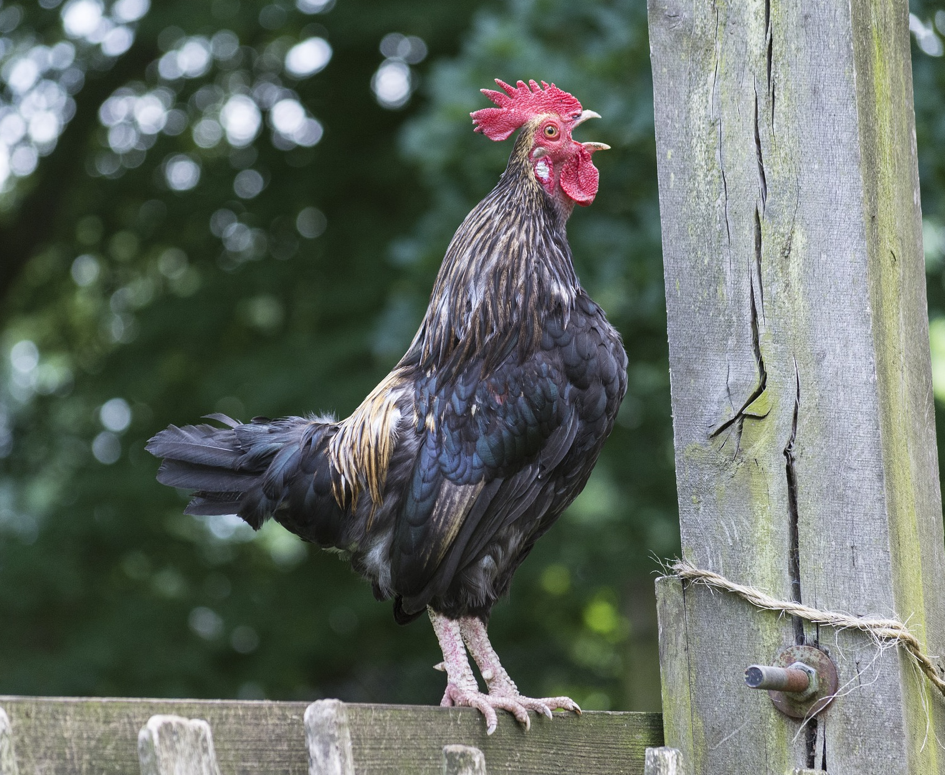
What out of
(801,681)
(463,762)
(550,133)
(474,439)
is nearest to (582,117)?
(550,133)

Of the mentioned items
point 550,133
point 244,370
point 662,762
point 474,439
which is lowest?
point 662,762

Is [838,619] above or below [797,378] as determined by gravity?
below

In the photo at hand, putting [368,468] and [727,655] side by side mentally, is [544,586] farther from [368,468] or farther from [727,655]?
[727,655]

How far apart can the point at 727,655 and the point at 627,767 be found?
Result: 325 mm

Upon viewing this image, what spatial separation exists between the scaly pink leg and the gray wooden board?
36 millimetres

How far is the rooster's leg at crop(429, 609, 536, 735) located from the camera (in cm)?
246

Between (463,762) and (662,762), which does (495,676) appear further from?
(463,762)

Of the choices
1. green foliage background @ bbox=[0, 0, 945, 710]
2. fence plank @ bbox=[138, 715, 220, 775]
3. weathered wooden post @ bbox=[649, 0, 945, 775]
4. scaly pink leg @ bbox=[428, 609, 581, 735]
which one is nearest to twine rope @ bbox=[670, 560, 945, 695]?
weathered wooden post @ bbox=[649, 0, 945, 775]

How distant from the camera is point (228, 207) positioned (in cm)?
819

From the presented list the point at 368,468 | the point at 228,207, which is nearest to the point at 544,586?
the point at 228,207

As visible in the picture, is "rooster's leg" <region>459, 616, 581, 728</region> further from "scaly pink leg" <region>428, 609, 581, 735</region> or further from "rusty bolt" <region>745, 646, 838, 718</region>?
"rusty bolt" <region>745, 646, 838, 718</region>

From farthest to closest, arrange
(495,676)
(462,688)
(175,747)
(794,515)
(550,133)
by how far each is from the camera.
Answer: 1. (550,133)
2. (495,676)
3. (462,688)
4. (794,515)
5. (175,747)

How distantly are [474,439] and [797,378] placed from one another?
35.1 inches

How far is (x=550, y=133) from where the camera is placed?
332 cm
